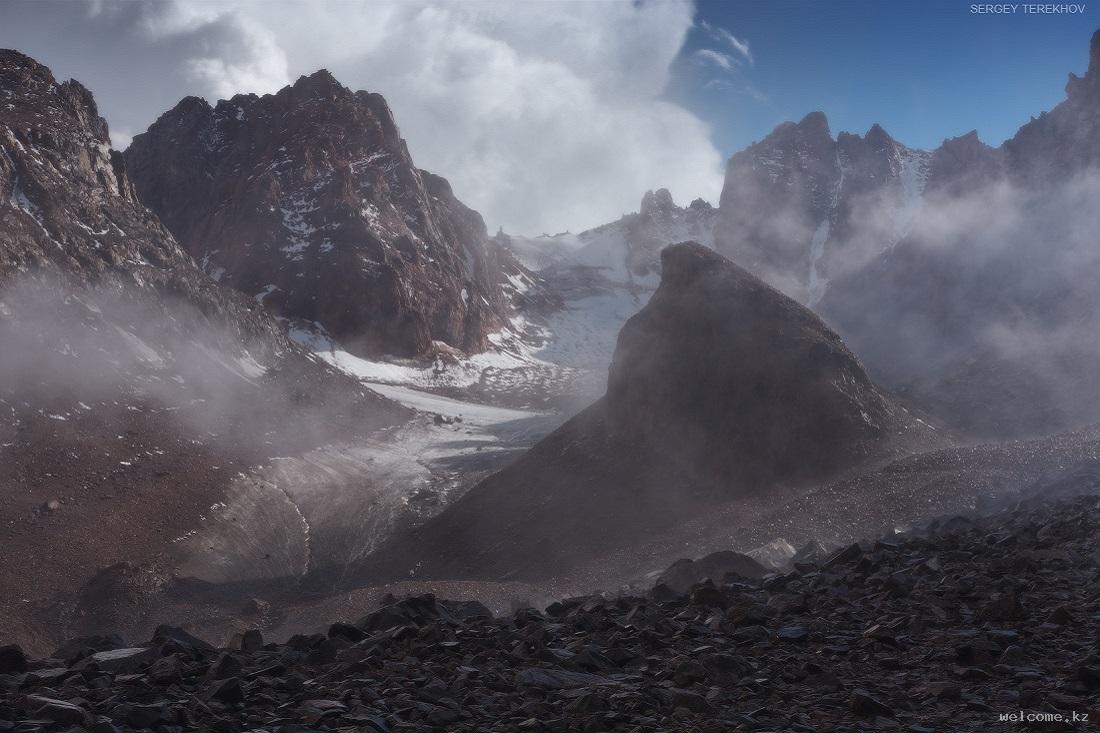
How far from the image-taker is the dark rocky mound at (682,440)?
148 ft

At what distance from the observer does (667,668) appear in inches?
389

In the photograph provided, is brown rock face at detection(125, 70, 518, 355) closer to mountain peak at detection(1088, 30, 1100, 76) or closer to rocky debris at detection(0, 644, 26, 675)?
mountain peak at detection(1088, 30, 1100, 76)

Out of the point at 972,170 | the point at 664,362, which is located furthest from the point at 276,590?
the point at 972,170

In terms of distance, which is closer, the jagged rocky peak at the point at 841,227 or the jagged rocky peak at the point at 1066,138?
the jagged rocky peak at the point at 1066,138

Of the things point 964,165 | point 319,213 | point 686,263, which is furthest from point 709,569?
A: point 964,165

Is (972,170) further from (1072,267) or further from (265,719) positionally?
(265,719)

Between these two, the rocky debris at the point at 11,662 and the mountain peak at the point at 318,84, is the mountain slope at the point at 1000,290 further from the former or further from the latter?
the mountain peak at the point at 318,84

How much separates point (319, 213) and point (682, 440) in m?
94.0

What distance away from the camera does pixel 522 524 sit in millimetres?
46656

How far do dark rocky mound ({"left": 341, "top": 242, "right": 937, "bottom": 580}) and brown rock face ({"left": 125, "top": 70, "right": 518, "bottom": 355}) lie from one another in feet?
246

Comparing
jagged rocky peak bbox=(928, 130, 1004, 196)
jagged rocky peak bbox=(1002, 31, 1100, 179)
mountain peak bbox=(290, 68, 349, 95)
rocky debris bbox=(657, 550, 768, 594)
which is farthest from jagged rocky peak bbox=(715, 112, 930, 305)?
rocky debris bbox=(657, 550, 768, 594)

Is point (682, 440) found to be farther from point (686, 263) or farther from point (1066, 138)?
point (1066, 138)

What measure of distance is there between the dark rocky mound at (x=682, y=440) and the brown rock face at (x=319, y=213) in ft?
246

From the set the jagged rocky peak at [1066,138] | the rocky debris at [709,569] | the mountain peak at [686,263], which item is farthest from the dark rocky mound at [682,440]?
the jagged rocky peak at [1066,138]
